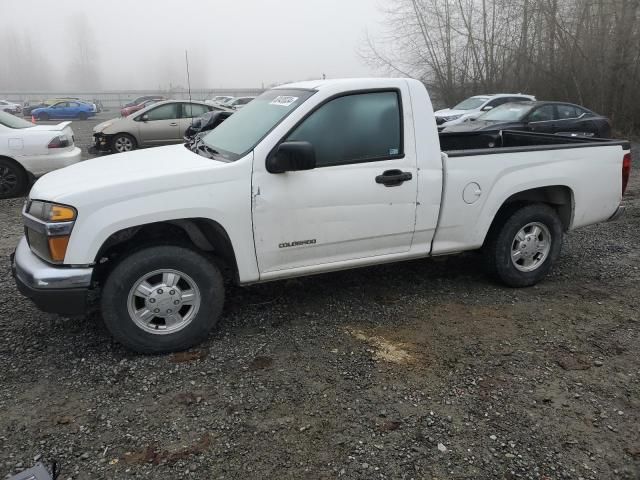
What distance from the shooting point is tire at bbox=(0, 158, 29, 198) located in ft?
26.7

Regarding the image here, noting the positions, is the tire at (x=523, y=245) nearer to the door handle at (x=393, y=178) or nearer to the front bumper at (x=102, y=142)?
the door handle at (x=393, y=178)

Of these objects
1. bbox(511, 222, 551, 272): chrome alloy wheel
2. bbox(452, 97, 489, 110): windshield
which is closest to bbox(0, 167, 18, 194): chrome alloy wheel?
bbox(511, 222, 551, 272): chrome alloy wheel

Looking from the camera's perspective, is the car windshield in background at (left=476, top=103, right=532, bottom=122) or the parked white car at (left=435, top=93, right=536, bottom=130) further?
the parked white car at (left=435, top=93, right=536, bottom=130)

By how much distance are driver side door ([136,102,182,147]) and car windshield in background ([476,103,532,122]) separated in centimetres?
788

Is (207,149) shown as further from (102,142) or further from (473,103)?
(473,103)

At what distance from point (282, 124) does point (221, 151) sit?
0.53 metres

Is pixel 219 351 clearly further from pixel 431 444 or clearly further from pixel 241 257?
pixel 431 444

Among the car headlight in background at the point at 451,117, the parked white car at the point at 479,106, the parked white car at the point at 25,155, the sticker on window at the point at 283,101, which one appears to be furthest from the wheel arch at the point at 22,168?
the car headlight in background at the point at 451,117

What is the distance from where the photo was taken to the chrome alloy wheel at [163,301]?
343 centimetres

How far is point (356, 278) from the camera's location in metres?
4.90

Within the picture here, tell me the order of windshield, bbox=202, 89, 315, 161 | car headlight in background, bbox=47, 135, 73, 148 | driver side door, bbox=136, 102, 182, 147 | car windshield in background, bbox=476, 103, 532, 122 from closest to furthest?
windshield, bbox=202, 89, 315, 161 < car headlight in background, bbox=47, 135, 73, 148 < car windshield in background, bbox=476, 103, 532, 122 < driver side door, bbox=136, 102, 182, 147

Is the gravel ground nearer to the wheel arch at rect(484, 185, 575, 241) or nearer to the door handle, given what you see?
the wheel arch at rect(484, 185, 575, 241)

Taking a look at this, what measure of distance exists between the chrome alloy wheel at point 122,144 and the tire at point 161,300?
1096 cm

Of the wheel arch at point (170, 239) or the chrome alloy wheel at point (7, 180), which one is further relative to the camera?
the chrome alloy wheel at point (7, 180)
